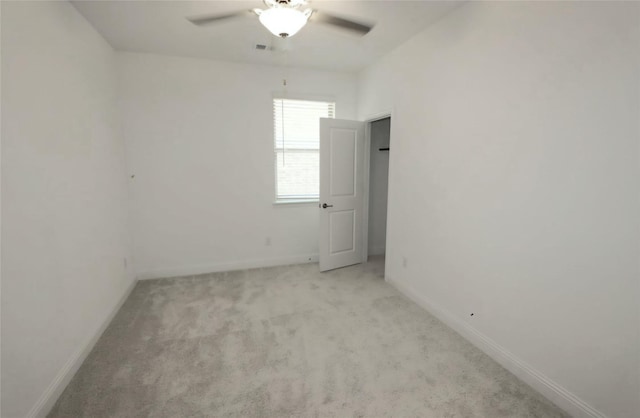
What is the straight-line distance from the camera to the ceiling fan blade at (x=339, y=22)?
181 centimetres

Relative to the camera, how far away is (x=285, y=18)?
5.73 feet

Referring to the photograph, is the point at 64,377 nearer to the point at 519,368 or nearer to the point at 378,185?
the point at 519,368

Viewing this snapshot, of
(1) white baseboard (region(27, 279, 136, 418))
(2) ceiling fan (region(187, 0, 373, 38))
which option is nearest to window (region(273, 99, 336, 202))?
(2) ceiling fan (region(187, 0, 373, 38))

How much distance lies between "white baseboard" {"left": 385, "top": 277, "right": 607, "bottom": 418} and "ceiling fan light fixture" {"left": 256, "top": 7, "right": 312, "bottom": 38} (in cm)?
258

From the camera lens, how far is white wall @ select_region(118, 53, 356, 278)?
11.5ft

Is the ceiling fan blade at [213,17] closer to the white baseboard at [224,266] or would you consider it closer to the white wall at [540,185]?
the white wall at [540,185]

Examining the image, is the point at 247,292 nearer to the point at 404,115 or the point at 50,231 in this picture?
the point at 50,231

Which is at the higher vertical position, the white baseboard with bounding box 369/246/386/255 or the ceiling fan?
the ceiling fan

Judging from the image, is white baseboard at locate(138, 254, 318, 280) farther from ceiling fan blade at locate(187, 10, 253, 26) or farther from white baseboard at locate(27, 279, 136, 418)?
ceiling fan blade at locate(187, 10, 253, 26)

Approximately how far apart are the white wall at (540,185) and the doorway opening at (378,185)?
1555 millimetres

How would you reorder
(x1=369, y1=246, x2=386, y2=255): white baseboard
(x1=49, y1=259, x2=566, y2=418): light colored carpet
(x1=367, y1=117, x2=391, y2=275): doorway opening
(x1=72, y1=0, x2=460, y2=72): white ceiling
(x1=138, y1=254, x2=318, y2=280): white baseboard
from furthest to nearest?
(x1=369, y1=246, x2=386, y2=255): white baseboard
(x1=367, y1=117, x2=391, y2=275): doorway opening
(x1=138, y1=254, x2=318, y2=280): white baseboard
(x1=72, y1=0, x2=460, y2=72): white ceiling
(x1=49, y1=259, x2=566, y2=418): light colored carpet

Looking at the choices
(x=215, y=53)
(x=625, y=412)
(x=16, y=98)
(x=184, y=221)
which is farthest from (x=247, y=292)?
(x=625, y=412)

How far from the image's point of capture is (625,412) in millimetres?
1535

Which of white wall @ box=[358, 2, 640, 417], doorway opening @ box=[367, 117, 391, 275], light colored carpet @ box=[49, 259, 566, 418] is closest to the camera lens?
white wall @ box=[358, 2, 640, 417]
